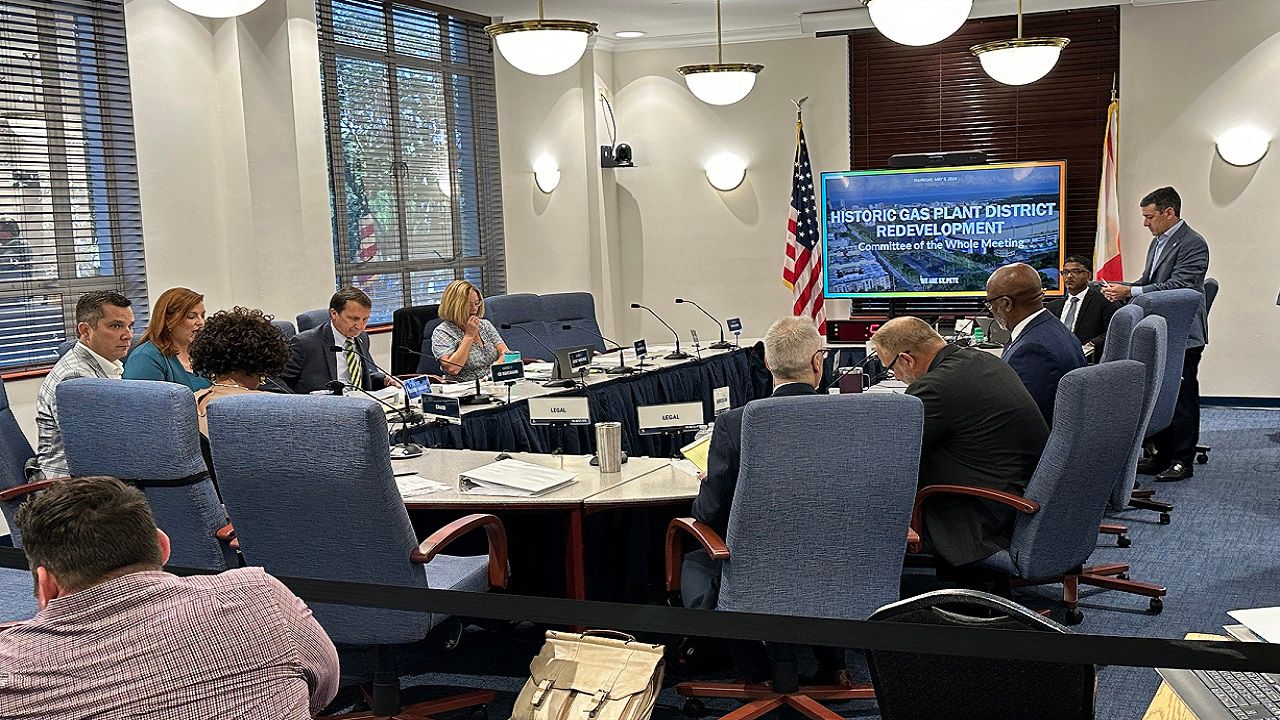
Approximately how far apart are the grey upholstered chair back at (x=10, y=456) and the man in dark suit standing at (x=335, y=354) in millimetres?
1254

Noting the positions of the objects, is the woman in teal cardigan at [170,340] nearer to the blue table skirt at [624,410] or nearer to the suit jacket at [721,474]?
the blue table skirt at [624,410]

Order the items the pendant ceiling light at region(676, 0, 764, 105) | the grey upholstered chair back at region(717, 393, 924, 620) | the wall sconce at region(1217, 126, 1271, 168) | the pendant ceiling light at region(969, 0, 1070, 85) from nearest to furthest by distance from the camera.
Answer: the grey upholstered chair back at region(717, 393, 924, 620) → the pendant ceiling light at region(969, 0, 1070, 85) → the pendant ceiling light at region(676, 0, 764, 105) → the wall sconce at region(1217, 126, 1271, 168)

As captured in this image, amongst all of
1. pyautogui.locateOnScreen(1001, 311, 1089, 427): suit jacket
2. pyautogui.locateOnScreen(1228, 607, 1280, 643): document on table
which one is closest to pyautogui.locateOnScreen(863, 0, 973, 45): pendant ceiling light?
pyautogui.locateOnScreen(1001, 311, 1089, 427): suit jacket

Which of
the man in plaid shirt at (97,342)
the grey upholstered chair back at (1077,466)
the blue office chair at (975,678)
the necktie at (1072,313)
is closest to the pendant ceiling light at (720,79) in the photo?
the necktie at (1072,313)

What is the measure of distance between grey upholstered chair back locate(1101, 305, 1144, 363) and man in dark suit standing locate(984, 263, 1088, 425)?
39 centimetres

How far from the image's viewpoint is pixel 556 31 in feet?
17.1

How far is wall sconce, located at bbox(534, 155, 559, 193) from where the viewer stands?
9.05 m

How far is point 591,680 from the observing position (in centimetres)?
277

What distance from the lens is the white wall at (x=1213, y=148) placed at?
8.09 m

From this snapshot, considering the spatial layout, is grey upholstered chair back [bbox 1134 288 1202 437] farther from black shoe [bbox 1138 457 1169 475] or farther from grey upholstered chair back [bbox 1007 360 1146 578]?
grey upholstered chair back [bbox 1007 360 1146 578]

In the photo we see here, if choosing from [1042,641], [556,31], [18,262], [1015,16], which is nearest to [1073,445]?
[1042,641]

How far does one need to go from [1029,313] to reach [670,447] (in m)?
1.93

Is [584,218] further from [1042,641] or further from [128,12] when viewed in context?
[1042,641]

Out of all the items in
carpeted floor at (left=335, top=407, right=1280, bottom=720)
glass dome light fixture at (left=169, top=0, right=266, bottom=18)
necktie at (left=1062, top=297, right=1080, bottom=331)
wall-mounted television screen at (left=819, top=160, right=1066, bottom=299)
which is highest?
glass dome light fixture at (left=169, top=0, right=266, bottom=18)
